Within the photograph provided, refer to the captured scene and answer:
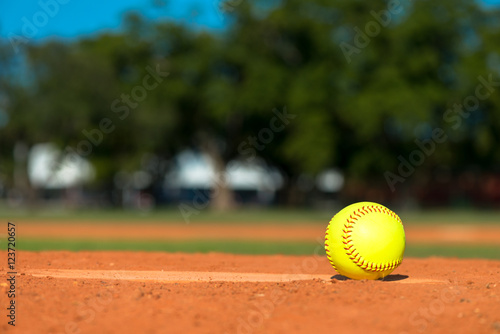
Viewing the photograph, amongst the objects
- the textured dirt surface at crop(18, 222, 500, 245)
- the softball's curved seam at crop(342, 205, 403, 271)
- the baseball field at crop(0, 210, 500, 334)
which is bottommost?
the textured dirt surface at crop(18, 222, 500, 245)

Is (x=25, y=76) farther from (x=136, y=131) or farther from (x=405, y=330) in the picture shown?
(x=405, y=330)

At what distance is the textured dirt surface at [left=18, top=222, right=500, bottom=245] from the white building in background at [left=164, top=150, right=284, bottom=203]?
943 inches

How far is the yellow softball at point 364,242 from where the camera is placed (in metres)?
9.41

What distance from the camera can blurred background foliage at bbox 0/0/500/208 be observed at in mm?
43281

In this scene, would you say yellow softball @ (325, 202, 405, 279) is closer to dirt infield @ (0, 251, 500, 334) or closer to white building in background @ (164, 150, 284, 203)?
dirt infield @ (0, 251, 500, 334)

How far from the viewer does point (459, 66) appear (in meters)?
47.7

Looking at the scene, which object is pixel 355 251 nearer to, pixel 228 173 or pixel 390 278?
pixel 390 278

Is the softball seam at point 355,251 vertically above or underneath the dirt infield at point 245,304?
above

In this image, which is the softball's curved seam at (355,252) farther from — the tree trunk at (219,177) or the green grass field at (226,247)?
the tree trunk at (219,177)

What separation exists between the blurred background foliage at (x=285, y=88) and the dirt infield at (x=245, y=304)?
3377 cm

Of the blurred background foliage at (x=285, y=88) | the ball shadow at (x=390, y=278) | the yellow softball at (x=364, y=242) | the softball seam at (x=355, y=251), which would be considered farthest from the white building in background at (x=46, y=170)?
the softball seam at (x=355, y=251)

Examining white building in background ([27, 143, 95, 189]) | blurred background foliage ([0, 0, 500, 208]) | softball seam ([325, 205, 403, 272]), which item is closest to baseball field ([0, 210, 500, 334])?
softball seam ([325, 205, 403, 272])

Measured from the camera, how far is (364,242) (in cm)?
939

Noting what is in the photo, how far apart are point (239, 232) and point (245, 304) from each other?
21.2m
